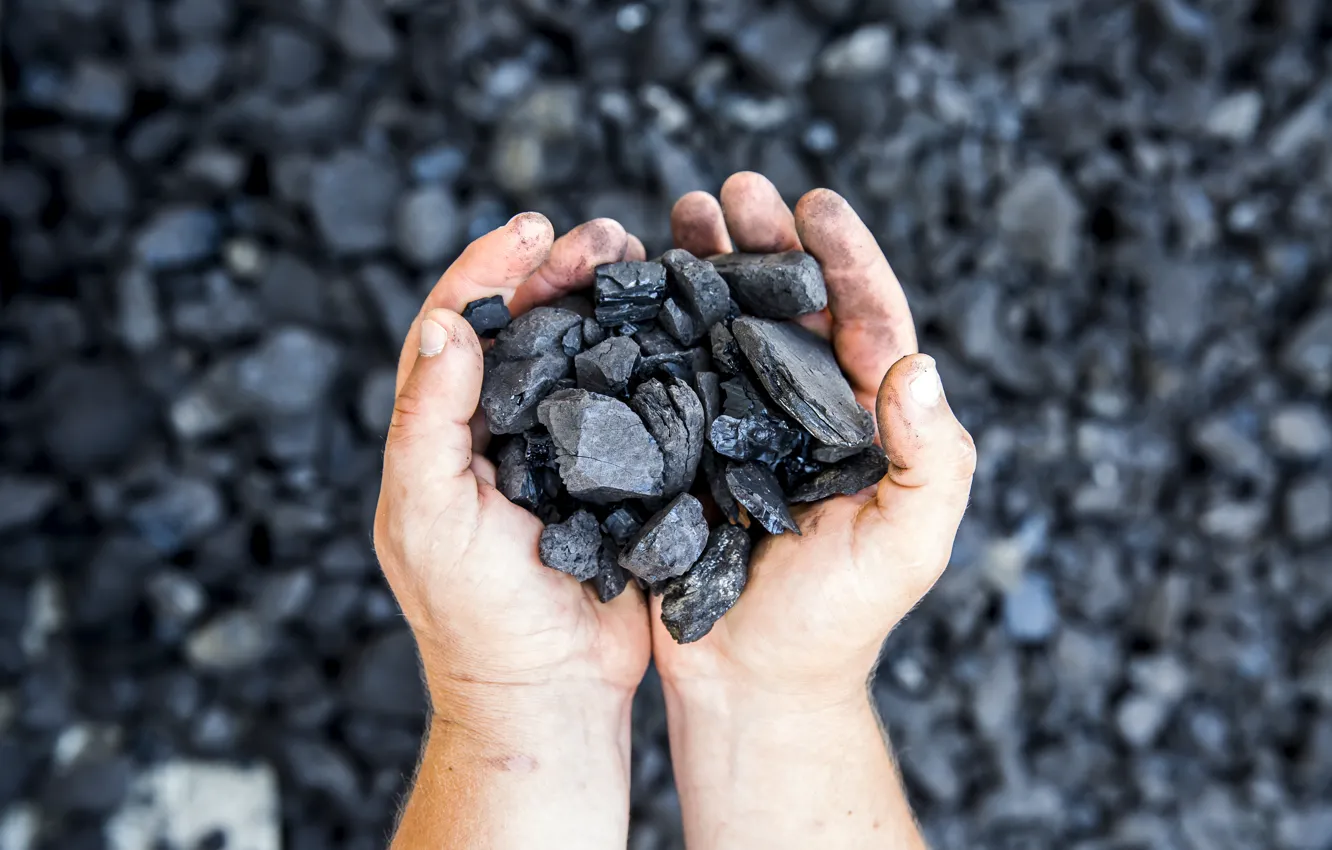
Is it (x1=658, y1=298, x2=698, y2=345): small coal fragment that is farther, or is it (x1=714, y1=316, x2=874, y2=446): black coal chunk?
(x1=658, y1=298, x2=698, y2=345): small coal fragment

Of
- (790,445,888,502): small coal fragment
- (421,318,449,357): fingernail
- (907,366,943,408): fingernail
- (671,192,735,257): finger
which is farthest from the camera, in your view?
(671,192,735,257): finger

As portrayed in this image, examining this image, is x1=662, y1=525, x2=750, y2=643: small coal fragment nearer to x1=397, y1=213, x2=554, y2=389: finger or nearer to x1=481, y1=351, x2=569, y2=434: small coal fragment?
x1=481, y1=351, x2=569, y2=434: small coal fragment

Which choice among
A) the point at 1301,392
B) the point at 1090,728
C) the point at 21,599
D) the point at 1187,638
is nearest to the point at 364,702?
the point at 21,599

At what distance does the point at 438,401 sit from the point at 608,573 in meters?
0.39

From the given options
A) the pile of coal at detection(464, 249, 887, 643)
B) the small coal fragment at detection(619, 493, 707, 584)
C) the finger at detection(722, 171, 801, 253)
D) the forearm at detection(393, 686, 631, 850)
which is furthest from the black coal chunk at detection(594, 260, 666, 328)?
the forearm at detection(393, 686, 631, 850)

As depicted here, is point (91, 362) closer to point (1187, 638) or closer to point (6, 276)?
point (6, 276)

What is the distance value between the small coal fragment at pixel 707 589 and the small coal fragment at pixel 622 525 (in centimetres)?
10

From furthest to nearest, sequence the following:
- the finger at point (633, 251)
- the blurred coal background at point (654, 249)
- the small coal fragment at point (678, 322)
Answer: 1. the blurred coal background at point (654, 249)
2. the finger at point (633, 251)
3. the small coal fragment at point (678, 322)

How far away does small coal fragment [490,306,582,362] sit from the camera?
61.7 inches

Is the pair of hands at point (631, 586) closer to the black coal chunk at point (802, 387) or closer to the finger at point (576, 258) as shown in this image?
the finger at point (576, 258)

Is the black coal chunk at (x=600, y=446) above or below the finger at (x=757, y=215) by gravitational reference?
below

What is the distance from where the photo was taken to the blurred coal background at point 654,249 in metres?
2.44

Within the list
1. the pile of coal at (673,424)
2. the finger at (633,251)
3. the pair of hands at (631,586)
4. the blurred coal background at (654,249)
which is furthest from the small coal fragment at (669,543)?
the blurred coal background at (654,249)

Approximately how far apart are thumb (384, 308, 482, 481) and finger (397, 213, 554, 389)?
69 mm
